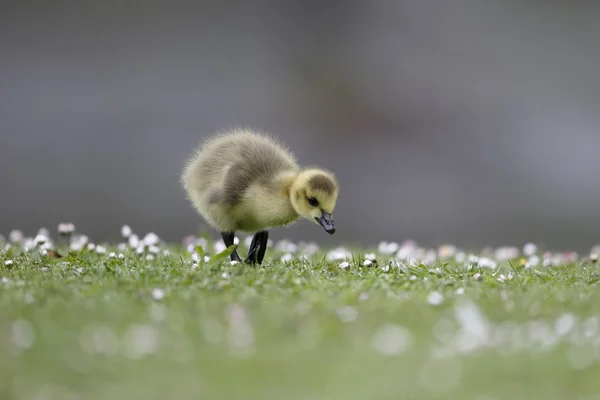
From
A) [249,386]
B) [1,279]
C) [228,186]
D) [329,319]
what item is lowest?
[249,386]

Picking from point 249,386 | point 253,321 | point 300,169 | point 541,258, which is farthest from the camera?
point 541,258

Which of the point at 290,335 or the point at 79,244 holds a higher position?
the point at 79,244

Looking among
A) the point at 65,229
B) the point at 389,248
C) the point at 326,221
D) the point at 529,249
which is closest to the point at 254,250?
the point at 326,221

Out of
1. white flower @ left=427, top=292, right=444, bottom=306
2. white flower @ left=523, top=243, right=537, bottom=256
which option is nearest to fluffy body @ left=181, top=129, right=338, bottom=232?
white flower @ left=427, top=292, right=444, bottom=306

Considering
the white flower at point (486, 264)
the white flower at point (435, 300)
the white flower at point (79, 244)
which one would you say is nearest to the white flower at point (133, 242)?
the white flower at point (79, 244)

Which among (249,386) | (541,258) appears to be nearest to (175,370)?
(249,386)

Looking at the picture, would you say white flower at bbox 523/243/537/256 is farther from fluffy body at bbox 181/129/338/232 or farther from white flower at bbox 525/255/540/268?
fluffy body at bbox 181/129/338/232

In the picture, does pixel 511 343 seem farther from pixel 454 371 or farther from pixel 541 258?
pixel 541 258

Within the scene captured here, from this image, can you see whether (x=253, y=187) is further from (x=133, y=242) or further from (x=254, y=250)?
(x=133, y=242)
